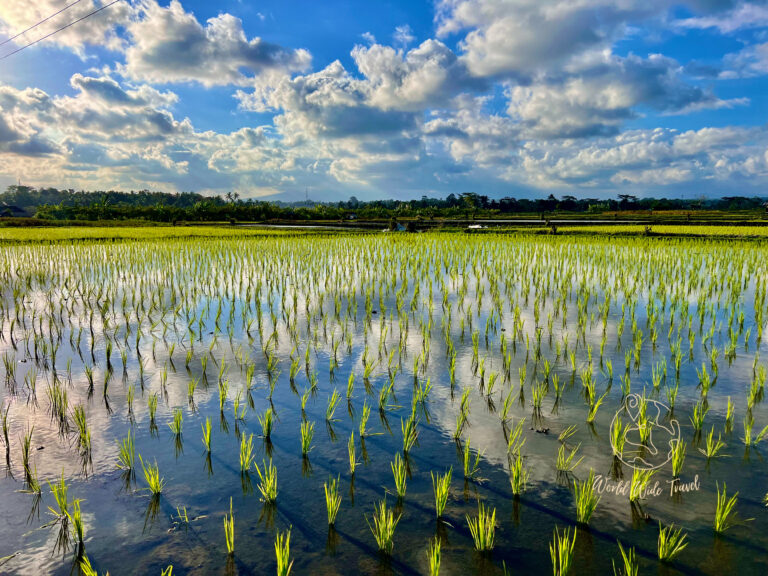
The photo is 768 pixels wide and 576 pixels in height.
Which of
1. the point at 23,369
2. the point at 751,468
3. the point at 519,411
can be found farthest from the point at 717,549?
the point at 23,369

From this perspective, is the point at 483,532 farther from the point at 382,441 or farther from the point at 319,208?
the point at 319,208

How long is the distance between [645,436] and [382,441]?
1751mm

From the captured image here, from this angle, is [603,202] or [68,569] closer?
[68,569]

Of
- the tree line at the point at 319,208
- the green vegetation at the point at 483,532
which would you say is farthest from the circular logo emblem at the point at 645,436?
the tree line at the point at 319,208

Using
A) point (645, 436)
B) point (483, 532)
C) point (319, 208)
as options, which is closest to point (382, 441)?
point (483, 532)

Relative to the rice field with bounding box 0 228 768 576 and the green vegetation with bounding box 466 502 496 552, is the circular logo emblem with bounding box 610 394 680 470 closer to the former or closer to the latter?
the rice field with bounding box 0 228 768 576

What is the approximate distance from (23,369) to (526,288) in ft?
24.5

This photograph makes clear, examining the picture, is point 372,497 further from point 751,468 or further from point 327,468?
point 751,468

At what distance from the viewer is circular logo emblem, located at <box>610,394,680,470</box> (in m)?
2.84

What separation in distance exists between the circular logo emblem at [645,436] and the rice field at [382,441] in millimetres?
23

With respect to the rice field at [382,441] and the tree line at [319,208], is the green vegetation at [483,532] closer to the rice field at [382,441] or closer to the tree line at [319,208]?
the rice field at [382,441]

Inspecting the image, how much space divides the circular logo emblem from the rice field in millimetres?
23

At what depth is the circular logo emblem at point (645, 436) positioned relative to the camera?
9.32 ft

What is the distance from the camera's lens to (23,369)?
4762mm
